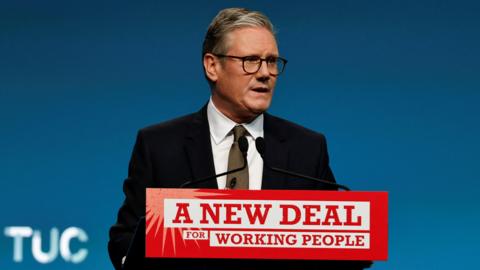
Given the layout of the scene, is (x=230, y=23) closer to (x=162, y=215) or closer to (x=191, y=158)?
(x=191, y=158)

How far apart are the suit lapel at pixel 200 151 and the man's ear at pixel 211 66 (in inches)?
4.4

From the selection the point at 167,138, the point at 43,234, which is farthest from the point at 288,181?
the point at 43,234

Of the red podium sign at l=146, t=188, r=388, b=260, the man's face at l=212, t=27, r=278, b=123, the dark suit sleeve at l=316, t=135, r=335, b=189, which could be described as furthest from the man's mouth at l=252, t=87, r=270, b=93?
the red podium sign at l=146, t=188, r=388, b=260

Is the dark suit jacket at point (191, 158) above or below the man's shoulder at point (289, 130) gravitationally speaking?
below

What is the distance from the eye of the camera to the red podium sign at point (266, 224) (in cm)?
158

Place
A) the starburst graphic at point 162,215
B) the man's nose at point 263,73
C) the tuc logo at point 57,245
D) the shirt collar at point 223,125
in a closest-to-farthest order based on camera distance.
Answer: the starburst graphic at point 162,215 → the man's nose at point 263,73 → the shirt collar at point 223,125 → the tuc logo at point 57,245

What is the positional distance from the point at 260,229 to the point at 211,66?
2.67 ft

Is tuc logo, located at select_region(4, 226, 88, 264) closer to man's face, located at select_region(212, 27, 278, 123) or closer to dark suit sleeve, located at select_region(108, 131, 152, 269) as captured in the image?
dark suit sleeve, located at select_region(108, 131, 152, 269)

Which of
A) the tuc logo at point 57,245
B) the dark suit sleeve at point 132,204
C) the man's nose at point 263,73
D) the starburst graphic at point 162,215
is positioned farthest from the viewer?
the tuc logo at point 57,245

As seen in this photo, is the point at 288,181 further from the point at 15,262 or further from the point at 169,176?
the point at 15,262

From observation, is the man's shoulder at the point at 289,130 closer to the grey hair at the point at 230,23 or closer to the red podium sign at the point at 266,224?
the grey hair at the point at 230,23

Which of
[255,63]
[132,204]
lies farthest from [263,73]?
[132,204]

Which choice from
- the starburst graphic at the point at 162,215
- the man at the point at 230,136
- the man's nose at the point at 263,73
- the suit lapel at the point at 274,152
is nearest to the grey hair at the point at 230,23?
the man at the point at 230,136

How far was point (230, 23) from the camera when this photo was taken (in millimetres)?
2250
